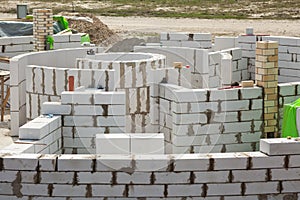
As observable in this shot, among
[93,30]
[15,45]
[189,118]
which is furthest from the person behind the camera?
[93,30]

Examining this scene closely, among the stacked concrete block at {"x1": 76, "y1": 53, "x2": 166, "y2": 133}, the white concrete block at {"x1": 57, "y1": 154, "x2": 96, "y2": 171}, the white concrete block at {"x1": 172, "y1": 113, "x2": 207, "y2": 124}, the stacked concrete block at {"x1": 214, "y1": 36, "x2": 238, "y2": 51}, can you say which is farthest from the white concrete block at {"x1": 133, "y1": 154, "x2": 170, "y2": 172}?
the stacked concrete block at {"x1": 214, "y1": 36, "x2": 238, "y2": 51}

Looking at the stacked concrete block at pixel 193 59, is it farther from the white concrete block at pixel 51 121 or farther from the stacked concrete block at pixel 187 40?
the white concrete block at pixel 51 121

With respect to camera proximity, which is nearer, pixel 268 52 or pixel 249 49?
pixel 268 52

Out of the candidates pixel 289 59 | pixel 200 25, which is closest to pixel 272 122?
pixel 289 59

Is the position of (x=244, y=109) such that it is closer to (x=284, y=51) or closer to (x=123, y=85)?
(x=123, y=85)

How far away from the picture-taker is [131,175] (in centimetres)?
805

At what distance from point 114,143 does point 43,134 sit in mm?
1040

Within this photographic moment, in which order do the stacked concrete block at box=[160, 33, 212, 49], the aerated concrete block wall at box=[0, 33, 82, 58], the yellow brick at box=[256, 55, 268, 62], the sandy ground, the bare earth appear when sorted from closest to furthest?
1. the yellow brick at box=[256, 55, 268, 62]
2. the aerated concrete block wall at box=[0, 33, 82, 58]
3. the stacked concrete block at box=[160, 33, 212, 49]
4. the sandy ground
5. the bare earth

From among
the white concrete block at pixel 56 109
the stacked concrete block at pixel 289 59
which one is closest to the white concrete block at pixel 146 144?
the white concrete block at pixel 56 109

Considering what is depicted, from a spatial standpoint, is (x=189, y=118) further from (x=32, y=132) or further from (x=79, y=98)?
(x=32, y=132)

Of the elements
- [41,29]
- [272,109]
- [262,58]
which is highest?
[41,29]

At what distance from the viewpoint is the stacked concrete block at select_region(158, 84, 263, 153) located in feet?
33.7

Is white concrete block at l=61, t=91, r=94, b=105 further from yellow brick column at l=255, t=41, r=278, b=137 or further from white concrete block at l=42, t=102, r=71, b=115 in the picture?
yellow brick column at l=255, t=41, r=278, b=137

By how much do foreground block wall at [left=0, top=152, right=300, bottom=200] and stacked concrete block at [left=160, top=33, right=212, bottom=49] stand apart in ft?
26.9
